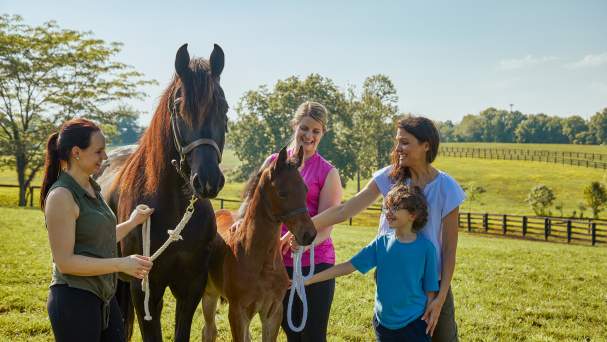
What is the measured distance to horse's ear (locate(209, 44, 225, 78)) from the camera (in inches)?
143

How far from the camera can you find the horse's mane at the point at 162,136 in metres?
3.38

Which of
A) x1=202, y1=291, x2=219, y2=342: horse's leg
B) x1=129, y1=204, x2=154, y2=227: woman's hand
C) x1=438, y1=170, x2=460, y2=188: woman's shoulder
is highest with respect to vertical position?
x1=438, y1=170, x2=460, y2=188: woman's shoulder

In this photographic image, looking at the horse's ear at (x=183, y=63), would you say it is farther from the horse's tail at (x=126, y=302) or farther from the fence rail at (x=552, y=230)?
the fence rail at (x=552, y=230)

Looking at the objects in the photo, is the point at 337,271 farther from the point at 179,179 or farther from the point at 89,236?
the point at 89,236

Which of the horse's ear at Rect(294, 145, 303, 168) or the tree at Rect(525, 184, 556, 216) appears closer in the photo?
the horse's ear at Rect(294, 145, 303, 168)

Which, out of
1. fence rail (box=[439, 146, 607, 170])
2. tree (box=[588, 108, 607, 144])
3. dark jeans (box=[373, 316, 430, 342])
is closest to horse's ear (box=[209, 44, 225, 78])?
dark jeans (box=[373, 316, 430, 342])

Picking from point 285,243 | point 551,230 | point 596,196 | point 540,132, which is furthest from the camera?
point 540,132

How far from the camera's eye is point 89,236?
2.70 meters

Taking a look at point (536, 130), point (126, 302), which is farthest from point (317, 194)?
point (536, 130)

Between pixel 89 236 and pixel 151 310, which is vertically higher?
pixel 89 236

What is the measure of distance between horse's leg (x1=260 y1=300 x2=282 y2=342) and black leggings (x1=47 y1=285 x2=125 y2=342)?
1448 mm

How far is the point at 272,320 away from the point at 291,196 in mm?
1084

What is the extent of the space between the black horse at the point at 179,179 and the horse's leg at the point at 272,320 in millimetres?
554

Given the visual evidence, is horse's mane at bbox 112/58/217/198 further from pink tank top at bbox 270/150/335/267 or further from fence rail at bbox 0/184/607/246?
fence rail at bbox 0/184/607/246
